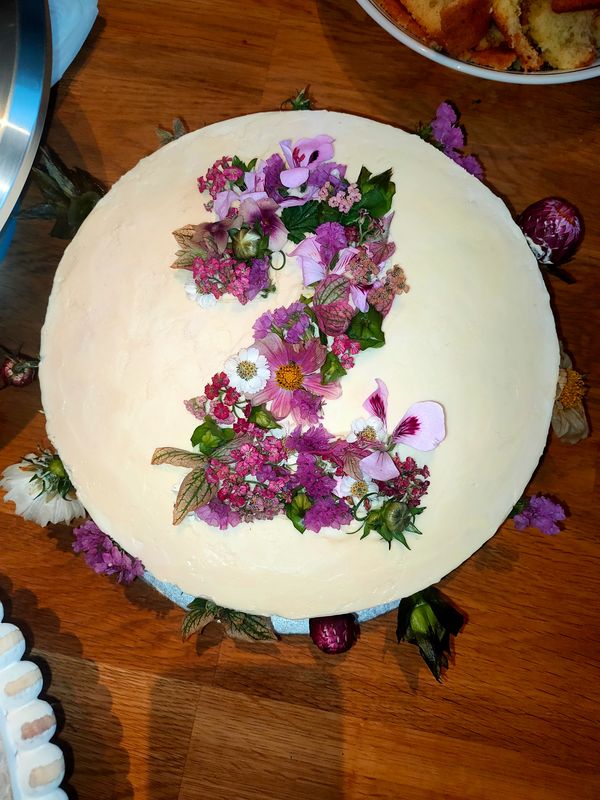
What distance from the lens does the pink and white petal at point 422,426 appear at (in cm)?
88

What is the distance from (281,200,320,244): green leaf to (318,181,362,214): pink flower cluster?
0.01 metres

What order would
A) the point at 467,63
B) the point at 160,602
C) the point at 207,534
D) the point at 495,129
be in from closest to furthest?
the point at 207,534
the point at 467,63
the point at 160,602
the point at 495,129

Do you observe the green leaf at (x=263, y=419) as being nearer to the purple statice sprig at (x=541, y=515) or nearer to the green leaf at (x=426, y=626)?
the green leaf at (x=426, y=626)

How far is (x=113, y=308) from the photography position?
95cm

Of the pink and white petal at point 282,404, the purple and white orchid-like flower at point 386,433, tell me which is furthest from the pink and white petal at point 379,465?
the pink and white petal at point 282,404

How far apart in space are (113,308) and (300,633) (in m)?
0.64

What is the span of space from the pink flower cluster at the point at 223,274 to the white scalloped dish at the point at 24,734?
2.27 feet

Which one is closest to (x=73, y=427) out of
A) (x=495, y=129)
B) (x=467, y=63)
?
(x=467, y=63)

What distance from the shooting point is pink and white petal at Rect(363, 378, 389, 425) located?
0.87 metres

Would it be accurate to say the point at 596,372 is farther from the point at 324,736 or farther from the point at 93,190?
the point at 93,190

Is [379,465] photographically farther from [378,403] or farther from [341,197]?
[341,197]

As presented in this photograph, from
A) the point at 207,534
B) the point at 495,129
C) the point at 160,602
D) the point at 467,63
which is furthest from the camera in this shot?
the point at 495,129

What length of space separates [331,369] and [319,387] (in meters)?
0.02

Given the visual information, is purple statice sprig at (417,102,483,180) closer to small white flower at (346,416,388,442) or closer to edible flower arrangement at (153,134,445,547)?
edible flower arrangement at (153,134,445,547)
